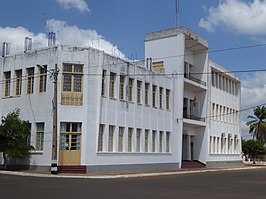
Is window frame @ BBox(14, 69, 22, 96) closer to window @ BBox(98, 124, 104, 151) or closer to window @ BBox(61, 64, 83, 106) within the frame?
window @ BBox(61, 64, 83, 106)

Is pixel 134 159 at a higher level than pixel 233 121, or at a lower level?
lower

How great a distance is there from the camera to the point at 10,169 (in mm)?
31812

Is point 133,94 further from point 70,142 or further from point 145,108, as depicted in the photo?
point 70,142

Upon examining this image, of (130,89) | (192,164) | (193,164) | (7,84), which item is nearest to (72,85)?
(130,89)

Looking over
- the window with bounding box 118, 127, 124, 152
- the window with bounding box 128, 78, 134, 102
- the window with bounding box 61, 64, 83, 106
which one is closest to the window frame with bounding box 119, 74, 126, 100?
the window with bounding box 128, 78, 134, 102

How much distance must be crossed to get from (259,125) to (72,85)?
56.2 m

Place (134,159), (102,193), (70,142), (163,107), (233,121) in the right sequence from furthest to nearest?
(233,121), (163,107), (134,159), (70,142), (102,193)

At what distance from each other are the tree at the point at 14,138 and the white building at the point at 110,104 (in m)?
1.04

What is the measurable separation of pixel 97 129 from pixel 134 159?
5881 millimetres

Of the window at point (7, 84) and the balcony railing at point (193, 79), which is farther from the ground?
the balcony railing at point (193, 79)

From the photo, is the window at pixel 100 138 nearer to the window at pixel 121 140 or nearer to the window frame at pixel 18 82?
the window at pixel 121 140

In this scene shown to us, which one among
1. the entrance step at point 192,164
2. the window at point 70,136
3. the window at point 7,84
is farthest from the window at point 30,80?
the entrance step at point 192,164

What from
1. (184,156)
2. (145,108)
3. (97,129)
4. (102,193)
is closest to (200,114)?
(184,156)

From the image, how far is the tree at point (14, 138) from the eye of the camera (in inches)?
1169
